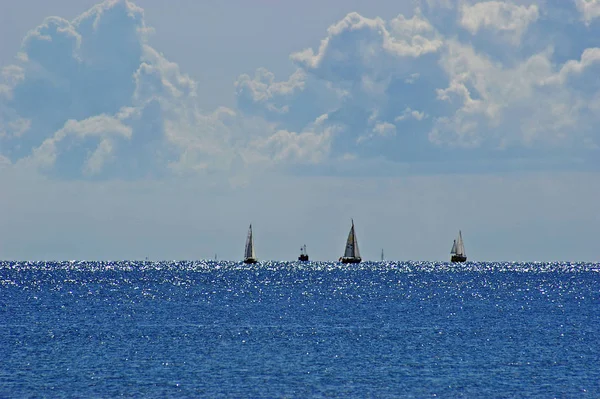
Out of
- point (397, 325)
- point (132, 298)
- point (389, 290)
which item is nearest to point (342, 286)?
point (389, 290)

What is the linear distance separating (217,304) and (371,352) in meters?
56.5

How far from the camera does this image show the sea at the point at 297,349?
61.4 metres

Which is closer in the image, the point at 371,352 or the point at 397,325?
the point at 371,352

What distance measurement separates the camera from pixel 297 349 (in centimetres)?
7819

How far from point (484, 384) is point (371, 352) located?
15.0 metres

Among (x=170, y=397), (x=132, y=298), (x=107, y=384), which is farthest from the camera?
(x=132, y=298)

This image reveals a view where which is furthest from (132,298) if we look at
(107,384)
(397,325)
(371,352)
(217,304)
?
(107,384)

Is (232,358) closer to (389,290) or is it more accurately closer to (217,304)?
(217,304)

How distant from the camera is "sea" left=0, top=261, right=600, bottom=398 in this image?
61406 millimetres

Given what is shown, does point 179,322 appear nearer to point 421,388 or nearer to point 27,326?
point 27,326

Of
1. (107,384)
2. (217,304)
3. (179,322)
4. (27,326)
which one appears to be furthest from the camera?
(217,304)

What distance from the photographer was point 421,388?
61344 mm

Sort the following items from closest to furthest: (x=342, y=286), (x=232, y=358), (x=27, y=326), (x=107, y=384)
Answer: (x=107, y=384) → (x=232, y=358) → (x=27, y=326) → (x=342, y=286)

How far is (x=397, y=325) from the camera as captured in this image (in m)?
99.3
